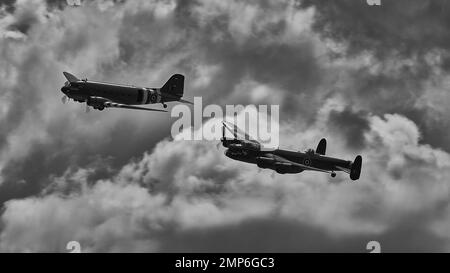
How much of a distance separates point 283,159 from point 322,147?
21086 millimetres

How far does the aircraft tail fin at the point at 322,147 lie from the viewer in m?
154

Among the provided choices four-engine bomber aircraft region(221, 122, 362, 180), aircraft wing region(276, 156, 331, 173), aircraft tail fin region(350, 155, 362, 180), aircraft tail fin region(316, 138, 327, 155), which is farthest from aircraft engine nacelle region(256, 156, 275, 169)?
aircraft tail fin region(316, 138, 327, 155)

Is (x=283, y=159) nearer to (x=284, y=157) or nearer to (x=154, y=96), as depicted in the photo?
(x=284, y=157)

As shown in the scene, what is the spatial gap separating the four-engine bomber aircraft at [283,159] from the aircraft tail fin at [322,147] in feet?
23.2

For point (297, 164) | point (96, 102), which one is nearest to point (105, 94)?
point (96, 102)

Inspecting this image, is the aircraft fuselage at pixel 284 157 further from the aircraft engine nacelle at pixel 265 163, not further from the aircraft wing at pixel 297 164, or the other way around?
the aircraft wing at pixel 297 164

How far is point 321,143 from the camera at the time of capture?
155 metres

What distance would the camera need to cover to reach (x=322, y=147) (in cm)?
15462
